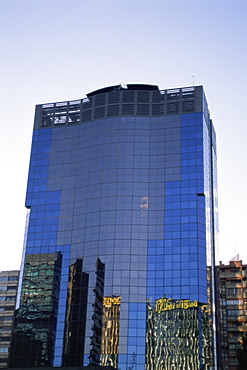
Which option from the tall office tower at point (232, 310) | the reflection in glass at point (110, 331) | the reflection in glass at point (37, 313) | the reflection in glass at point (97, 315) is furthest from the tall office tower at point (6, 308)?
the reflection in glass at point (110, 331)

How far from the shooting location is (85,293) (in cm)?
11725

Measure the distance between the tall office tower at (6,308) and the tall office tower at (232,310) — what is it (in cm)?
7268

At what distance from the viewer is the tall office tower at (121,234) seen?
111 m

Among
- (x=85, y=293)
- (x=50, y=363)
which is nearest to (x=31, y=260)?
(x=85, y=293)

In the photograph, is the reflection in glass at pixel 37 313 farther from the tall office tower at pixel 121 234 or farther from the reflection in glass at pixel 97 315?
the reflection in glass at pixel 97 315

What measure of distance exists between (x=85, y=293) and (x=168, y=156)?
3797cm

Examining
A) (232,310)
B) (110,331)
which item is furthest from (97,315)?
(232,310)

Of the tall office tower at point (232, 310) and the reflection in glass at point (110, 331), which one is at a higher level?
the tall office tower at point (232, 310)

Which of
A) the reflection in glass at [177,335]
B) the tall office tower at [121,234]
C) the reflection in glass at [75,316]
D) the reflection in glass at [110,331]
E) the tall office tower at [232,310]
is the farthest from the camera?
the tall office tower at [232,310]

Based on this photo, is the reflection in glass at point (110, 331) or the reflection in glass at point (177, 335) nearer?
the reflection in glass at point (177, 335)

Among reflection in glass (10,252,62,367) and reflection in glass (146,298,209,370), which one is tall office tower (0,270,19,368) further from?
reflection in glass (146,298,209,370)

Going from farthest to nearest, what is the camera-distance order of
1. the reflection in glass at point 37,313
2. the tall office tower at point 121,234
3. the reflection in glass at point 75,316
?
the reflection in glass at point 37,313 < the reflection in glass at point 75,316 < the tall office tower at point 121,234

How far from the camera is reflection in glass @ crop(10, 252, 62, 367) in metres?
116

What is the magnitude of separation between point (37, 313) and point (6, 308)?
73.3 m
